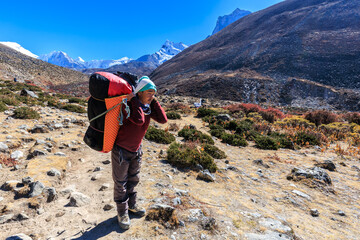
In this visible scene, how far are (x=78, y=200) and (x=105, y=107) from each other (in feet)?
6.96

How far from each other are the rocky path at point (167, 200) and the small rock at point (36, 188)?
35 mm

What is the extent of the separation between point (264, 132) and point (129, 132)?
1062 cm

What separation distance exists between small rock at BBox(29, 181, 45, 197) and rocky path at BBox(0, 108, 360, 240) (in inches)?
1.4

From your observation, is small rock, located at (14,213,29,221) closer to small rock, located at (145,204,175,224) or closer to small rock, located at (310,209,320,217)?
small rock, located at (145,204,175,224)

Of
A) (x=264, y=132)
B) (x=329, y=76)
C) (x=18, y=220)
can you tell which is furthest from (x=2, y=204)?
(x=329, y=76)

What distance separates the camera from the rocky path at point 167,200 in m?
2.72

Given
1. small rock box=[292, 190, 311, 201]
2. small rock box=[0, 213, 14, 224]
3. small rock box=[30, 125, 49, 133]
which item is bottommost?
small rock box=[292, 190, 311, 201]

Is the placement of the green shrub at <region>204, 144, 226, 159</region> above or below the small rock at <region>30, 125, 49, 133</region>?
below

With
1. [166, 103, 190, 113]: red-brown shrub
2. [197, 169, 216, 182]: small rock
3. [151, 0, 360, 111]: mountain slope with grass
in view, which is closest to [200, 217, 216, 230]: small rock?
[197, 169, 216, 182]: small rock

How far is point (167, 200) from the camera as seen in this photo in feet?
11.1

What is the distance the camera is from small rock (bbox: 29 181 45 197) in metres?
3.18

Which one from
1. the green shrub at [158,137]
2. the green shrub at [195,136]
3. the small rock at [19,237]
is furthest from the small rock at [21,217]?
the green shrub at [195,136]

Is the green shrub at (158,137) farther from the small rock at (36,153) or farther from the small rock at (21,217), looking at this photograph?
the small rock at (21,217)

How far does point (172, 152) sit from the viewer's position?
564 centimetres
